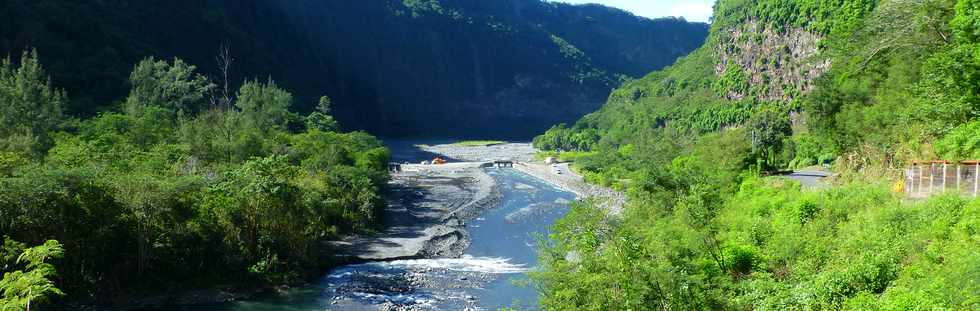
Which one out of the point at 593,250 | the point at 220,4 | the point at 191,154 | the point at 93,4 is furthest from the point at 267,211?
the point at 220,4

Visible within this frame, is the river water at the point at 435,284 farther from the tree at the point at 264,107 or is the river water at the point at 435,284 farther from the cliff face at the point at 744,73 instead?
the cliff face at the point at 744,73

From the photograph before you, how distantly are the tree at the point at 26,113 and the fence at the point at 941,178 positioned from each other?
5420cm

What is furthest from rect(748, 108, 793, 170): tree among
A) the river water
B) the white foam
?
the white foam

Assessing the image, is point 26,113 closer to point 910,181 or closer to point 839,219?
point 839,219

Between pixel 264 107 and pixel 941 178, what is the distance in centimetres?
9252

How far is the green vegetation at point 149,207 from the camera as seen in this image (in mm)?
Answer: 35406

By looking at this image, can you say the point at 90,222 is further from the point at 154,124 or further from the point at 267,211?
the point at 154,124

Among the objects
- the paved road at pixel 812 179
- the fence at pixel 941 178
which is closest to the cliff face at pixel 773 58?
the paved road at pixel 812 179

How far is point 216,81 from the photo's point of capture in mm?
144125

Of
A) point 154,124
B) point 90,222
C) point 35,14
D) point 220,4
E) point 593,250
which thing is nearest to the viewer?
point 593,250

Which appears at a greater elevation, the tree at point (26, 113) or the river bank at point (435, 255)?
the tree at point (26, 113)

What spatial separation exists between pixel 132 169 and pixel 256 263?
10.6m

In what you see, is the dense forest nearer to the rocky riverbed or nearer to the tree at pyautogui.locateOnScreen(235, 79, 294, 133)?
the rocky riverbed

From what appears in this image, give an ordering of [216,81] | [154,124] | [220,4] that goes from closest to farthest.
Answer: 1. [154,124]
2. [216,81]
3. [220,4]
